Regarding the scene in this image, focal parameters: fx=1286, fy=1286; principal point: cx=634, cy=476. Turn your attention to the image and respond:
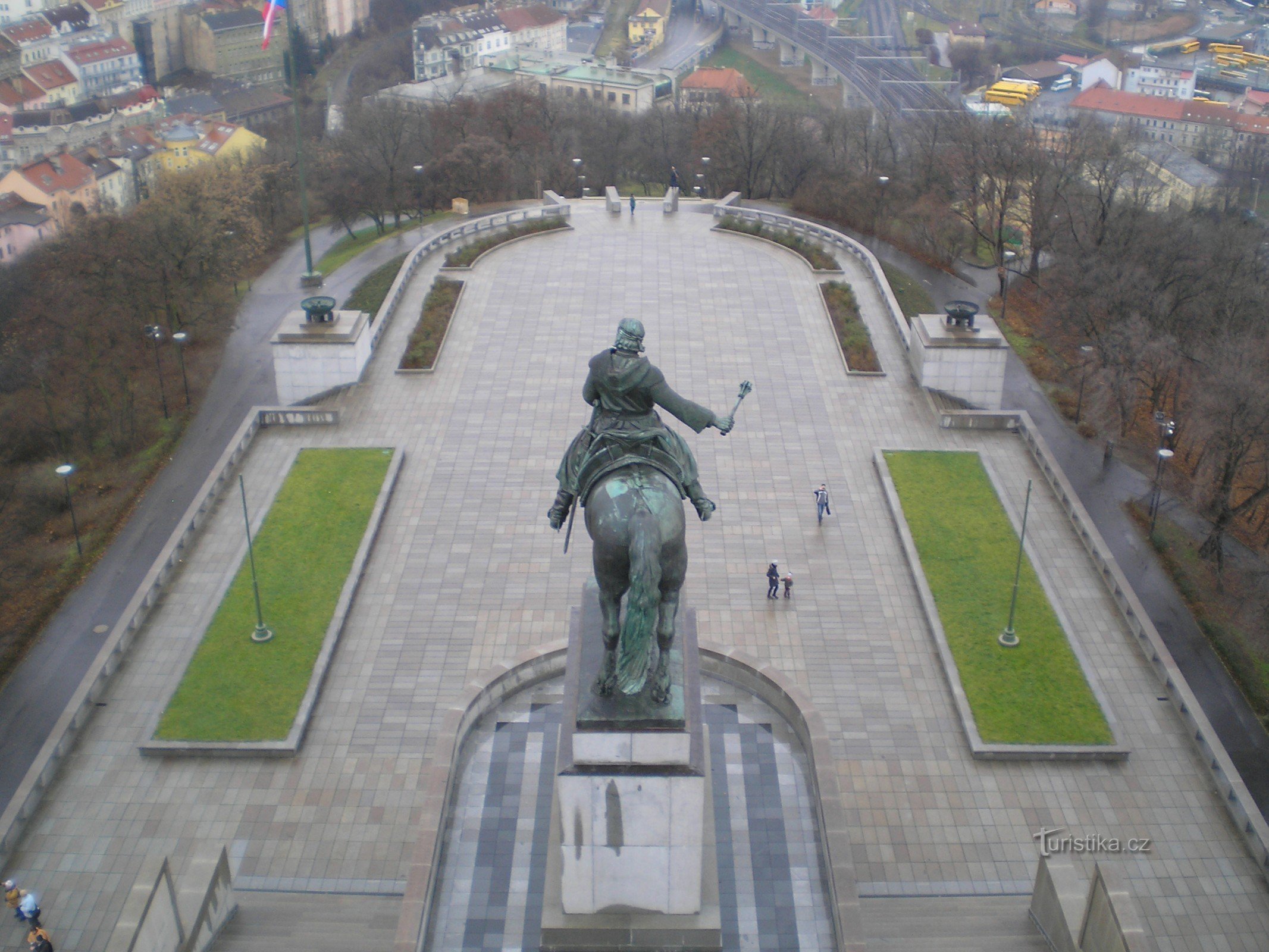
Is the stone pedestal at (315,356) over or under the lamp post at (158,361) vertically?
over

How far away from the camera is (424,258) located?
212 ft

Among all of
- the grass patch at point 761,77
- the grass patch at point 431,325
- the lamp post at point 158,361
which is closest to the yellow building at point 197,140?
the lamp post at point 158,361

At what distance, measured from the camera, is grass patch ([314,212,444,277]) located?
234ft

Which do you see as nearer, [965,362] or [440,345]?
[965,362]

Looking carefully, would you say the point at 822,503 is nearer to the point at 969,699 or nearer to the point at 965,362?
the point at 969,699

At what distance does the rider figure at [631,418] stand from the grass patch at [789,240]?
43.3 metres

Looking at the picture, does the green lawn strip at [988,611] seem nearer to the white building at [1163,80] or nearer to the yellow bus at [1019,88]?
the yellow bus at [1019,88]

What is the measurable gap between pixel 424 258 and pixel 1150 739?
4321cm

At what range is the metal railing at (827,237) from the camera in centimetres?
5878

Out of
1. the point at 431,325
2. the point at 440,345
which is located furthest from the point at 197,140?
the point at 440,345

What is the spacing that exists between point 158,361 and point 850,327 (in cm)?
3108

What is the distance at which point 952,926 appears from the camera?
26516 millimetres

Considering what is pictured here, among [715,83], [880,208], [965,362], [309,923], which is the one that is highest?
[965,362]

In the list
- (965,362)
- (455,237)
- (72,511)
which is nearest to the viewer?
(72,511)
